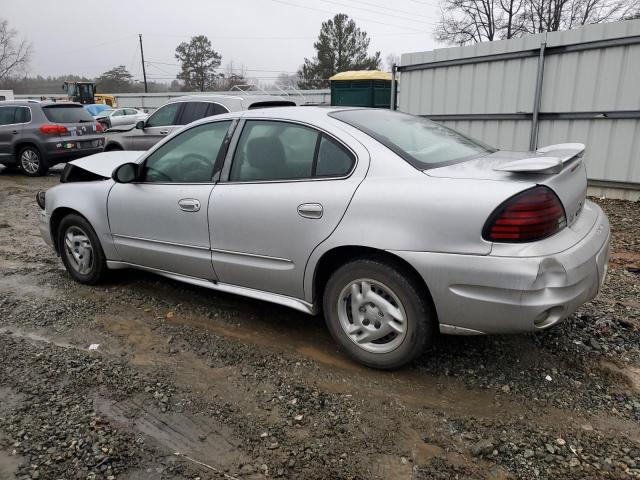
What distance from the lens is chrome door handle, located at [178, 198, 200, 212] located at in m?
3.69

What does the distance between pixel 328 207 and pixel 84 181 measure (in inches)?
107

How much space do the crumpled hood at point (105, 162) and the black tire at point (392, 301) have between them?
93.4 inches

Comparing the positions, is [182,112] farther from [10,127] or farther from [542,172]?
[542,172]

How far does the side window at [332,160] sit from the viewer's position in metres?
3.10

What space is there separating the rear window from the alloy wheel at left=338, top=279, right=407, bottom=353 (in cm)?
1142

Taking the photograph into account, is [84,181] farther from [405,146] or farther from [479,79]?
[479,79]

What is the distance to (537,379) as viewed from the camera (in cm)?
302

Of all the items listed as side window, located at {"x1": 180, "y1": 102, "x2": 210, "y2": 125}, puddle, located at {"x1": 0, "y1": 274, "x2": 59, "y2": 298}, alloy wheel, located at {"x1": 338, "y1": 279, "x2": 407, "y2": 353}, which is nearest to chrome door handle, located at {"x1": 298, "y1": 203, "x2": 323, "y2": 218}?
alloy wheel, located at {"x1": 338, "y1": 279, "x2": 407, "y2": 353}

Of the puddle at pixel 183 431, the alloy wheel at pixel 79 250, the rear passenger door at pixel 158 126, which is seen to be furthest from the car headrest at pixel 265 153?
the rear passenger door at pixel 158 126

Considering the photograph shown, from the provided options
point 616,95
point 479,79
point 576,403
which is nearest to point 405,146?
point 576,403

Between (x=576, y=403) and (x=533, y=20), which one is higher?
(x=533, y=20)

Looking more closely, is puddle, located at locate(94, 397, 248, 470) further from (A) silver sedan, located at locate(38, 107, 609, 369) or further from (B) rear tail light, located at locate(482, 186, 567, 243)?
(B) rear tail light, located at locate(482, 186, 567, 243)

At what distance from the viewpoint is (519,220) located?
253cm

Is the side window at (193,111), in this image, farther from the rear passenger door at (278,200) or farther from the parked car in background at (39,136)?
the rear passenger door at (278,200)
